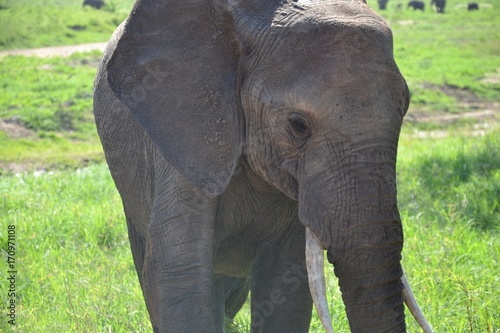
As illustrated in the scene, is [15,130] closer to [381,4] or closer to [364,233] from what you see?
[364,233]

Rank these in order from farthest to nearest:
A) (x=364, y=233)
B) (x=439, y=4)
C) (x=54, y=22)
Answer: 1. (x=439, y=4)
2. (x=54, y=22)
3. (x=364, y=233)

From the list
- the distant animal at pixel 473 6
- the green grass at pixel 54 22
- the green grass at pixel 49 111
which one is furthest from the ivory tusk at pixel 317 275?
the distant animal at pixel 473 6

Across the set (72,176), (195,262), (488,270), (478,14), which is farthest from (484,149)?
(478,14)

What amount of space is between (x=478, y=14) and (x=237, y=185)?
27741mm

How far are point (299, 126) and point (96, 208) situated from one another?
4208 mm

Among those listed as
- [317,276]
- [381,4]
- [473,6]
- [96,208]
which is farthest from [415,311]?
[381,4]

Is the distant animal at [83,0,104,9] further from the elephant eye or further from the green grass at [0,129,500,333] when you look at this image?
the elephant eye

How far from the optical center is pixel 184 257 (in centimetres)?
355

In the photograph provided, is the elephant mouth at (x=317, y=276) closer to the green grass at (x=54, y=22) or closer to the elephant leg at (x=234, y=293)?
the elephant leg at (x=234, y=293)

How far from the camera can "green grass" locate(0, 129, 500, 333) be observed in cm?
493

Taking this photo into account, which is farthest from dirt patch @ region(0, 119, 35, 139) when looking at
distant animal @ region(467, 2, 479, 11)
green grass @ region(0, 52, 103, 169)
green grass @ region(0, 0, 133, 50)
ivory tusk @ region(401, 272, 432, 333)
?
distant animal @ region(467, 2, 479, 11)

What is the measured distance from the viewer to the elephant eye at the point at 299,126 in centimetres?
321

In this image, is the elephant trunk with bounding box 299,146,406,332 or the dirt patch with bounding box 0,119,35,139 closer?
the elephant trunk with bounding box 299,146,406,332

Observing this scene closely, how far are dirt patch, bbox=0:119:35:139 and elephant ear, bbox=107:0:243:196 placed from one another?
8.41 meters
